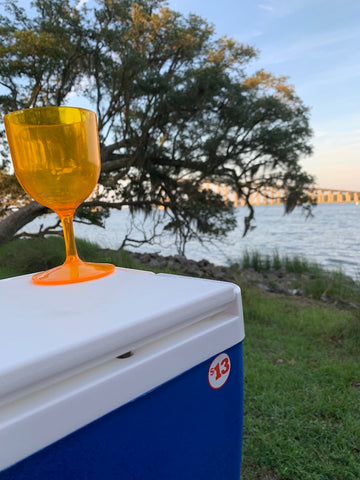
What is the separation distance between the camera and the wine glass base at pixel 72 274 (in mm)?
716

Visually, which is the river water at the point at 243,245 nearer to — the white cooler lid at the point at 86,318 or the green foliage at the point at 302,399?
the green foliage at the point at 302,399

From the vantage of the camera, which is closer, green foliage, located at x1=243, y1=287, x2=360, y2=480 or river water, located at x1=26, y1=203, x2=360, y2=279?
green foliage, located at x1=243, y1=287, x2=360, y2=480

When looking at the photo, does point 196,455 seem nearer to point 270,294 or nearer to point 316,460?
point 316,460

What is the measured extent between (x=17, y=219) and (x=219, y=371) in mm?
5153

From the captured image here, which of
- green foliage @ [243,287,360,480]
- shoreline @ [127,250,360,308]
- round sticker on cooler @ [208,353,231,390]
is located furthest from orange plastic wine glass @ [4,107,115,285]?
shoreline @ [127,250,360,308]

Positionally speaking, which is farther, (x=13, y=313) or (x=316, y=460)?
(x=316, y=460)

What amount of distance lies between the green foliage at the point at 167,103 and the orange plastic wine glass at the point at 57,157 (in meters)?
4.27

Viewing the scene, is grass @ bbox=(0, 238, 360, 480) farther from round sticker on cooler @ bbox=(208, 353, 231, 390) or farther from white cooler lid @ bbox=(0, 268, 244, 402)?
white cooler lid @ bbox=(0, 268, 244, 402)

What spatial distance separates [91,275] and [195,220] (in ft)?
15.7

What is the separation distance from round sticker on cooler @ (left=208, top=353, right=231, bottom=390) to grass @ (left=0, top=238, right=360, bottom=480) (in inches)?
37.9

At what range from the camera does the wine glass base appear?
0.72 m

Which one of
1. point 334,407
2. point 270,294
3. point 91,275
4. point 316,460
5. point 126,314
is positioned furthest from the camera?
point 270,294

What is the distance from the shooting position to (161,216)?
5.51 meters

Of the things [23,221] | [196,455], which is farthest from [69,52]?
[196,455]
